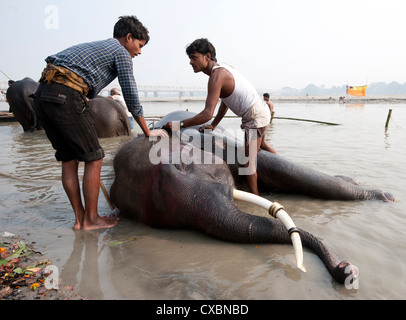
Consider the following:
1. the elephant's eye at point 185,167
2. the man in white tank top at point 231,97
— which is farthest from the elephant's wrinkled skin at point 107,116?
the elephant's eye at point 185,167

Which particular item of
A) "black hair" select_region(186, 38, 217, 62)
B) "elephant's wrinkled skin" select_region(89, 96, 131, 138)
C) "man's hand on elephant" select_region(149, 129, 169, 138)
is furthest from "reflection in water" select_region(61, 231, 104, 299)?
"elephant's wrinkled skin" select_region(89, 96, 131, 138)

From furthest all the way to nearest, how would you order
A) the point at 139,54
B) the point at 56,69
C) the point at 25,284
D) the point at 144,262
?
the point at 139,54
the point at 56,69
the point at 144,262
the point at 25,284

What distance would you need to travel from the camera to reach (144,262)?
99.6 inches

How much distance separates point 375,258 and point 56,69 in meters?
3.28

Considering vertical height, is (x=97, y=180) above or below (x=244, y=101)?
below

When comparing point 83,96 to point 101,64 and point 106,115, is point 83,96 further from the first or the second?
point 106,115

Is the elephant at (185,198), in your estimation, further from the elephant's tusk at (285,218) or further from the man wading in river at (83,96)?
the man wading in river at (83,96)

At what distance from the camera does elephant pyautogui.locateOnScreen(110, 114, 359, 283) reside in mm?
2629

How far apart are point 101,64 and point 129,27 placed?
57 centimetres

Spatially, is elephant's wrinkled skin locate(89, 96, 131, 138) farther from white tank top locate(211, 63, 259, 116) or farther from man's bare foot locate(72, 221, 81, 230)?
man's bare foot locate(72, 221, 81, 230)

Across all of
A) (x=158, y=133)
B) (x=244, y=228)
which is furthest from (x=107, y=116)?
(x=244, y=228)
